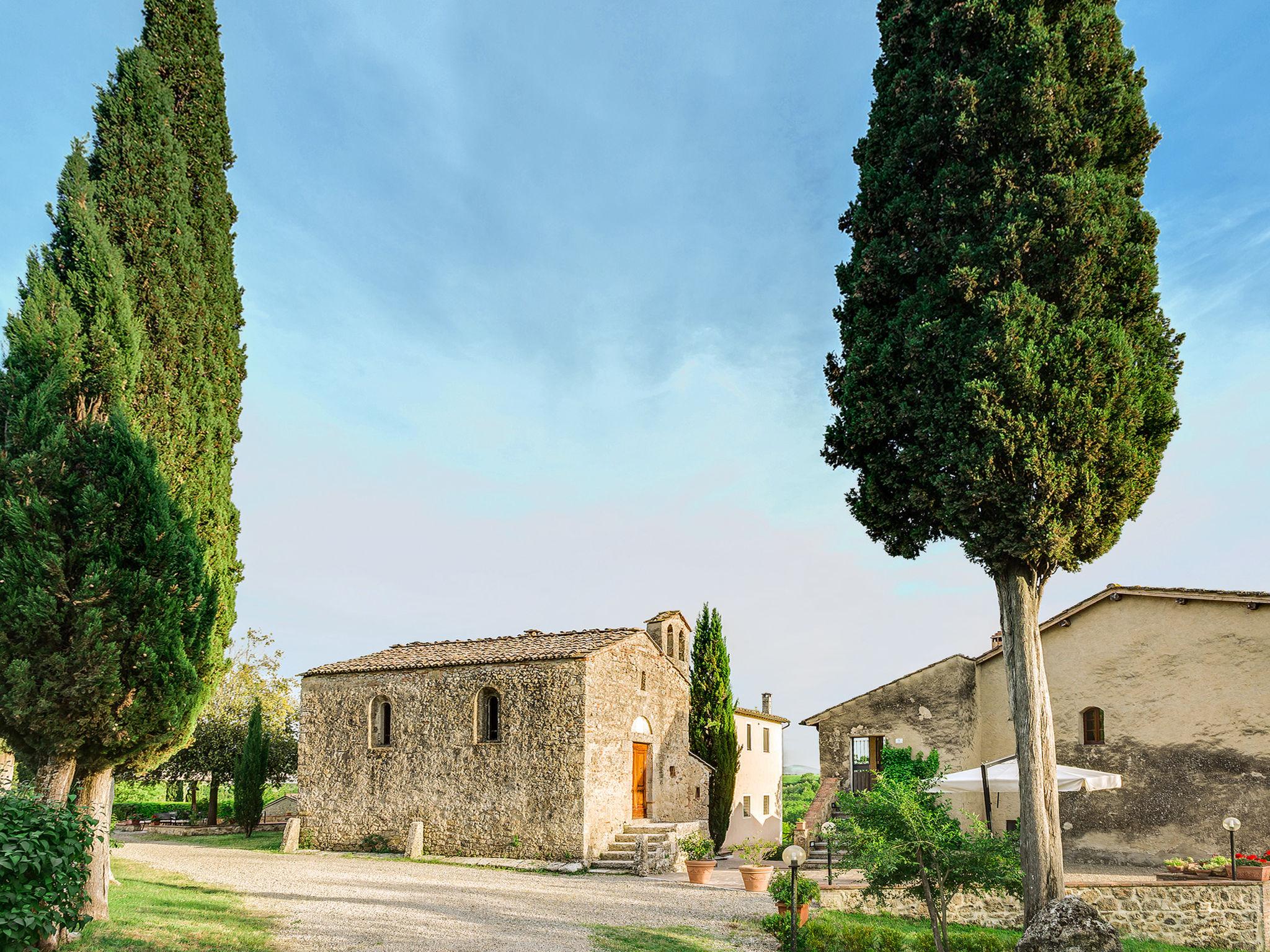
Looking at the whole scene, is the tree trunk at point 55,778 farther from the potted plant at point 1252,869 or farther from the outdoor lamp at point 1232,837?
the potted plant at point 1252,869

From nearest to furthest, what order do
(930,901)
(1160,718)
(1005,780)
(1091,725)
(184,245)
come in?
(930,901)
(184,245)
(1005,780)
(1160,718)
(1091,725)

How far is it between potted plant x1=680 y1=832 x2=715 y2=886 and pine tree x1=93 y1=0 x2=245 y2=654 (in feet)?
36.7

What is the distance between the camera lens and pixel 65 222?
10203 mm

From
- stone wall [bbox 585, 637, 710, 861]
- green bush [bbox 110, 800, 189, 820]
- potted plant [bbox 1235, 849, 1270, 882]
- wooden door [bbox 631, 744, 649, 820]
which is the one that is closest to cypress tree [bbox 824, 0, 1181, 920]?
potted plant [bbox 1235, 849, 1270, 882]

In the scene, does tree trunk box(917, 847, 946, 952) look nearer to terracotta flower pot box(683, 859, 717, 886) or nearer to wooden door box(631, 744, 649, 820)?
terracotta flower pot box(683, 859, 717, 886)

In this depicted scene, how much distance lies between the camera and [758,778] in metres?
33.1

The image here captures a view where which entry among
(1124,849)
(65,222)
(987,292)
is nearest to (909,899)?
(1124,849)

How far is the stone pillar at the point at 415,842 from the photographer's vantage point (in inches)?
814

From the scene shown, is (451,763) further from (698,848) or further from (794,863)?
(794,863)

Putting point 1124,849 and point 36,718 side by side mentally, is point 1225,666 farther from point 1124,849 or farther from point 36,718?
point 36,718

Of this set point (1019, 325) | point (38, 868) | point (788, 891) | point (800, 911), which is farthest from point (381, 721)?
point (1019, 325)

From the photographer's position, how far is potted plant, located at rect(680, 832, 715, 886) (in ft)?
57.6

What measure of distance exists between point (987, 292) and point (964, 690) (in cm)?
1447

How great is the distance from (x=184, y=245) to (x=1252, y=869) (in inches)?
738
